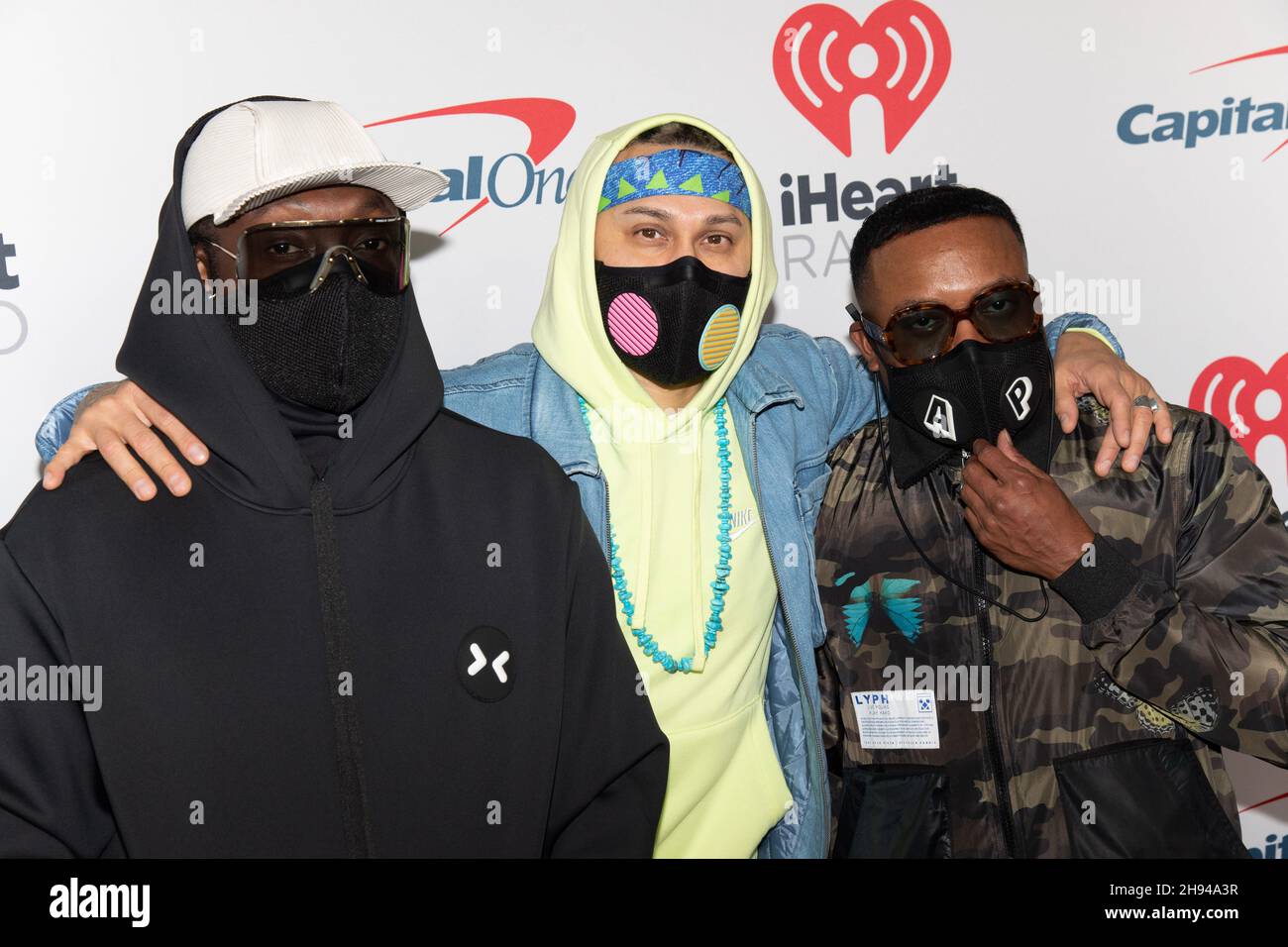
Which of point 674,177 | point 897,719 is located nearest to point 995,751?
point 897,719

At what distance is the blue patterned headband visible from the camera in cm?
211

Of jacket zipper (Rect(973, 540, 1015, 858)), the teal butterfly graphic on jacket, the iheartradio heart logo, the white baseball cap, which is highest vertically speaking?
the iheartradio heart logo

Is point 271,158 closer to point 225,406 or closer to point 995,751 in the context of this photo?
point 225,406

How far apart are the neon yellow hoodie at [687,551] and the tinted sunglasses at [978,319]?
0.31 meters

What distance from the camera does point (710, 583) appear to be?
2113mm

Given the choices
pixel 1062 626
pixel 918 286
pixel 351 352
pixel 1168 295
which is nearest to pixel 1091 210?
pixel 1168 295

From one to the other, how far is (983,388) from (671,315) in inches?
23.2

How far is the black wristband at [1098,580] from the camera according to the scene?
196cm

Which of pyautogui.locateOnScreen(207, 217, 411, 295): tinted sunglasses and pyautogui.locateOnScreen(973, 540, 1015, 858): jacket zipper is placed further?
pyautogui.locateOnScreen(973, 540, 1015, 858): jacket zipper

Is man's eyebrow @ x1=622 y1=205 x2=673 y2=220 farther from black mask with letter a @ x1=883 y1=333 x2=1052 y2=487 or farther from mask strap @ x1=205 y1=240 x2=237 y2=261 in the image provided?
mask strap @ x1=205 y1=240 x2=237 y2=261

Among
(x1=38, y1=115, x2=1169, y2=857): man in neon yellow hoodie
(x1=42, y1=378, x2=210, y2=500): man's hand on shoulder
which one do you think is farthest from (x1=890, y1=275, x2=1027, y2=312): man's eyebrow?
(x1=42, y1=378, x2=210, y2=500): man's hand on shoulder

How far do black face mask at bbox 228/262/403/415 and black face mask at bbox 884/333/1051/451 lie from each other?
40.6 inches

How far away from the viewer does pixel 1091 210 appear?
115 inches

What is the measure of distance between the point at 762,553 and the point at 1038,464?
1.79ft
